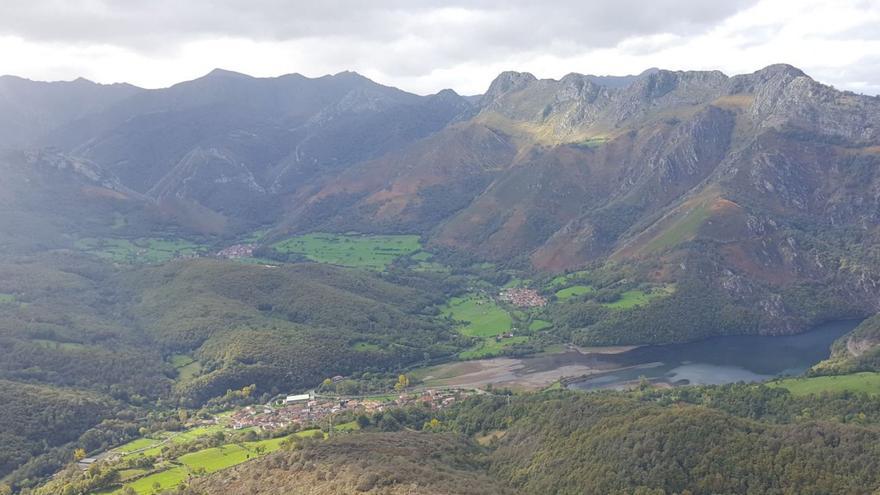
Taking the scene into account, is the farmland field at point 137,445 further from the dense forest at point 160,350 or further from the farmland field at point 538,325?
the farmland field at point 538,325

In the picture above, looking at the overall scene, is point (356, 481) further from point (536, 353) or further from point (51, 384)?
point (536, 353)

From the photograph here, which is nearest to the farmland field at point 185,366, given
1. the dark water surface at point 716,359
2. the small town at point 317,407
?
the small town at point 317,407

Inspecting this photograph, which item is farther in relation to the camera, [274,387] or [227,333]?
[227,333]

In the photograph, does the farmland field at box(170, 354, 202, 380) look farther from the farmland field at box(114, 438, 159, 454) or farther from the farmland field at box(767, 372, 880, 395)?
the farmland field at box(767, 372, 880, 395)

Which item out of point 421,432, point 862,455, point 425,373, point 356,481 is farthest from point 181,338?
point 862,455

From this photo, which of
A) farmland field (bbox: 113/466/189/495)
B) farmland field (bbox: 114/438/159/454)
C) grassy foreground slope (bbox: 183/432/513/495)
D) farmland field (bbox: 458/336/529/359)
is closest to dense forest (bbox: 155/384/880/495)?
grassy foreground slope (bbox: 183/432/513/495)

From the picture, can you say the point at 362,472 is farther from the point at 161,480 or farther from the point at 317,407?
the point at 317,407
